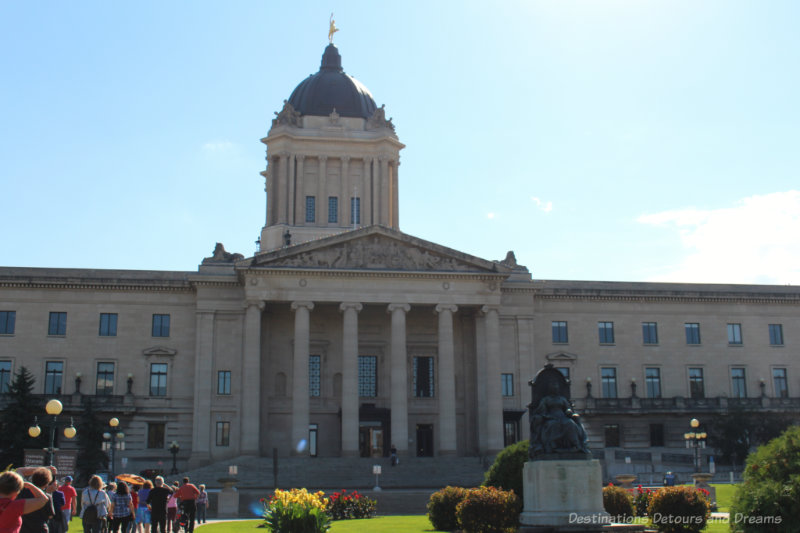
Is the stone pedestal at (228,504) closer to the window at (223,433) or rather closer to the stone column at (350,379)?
the stone column at (350,379)

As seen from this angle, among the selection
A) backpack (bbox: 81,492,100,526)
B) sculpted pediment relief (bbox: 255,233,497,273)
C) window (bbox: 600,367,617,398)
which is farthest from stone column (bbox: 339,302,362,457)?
backpack (bbox: 81,492,100,526)

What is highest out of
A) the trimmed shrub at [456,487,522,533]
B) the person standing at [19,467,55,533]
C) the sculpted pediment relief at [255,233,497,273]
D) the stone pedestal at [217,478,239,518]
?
the sculpted pediment relief at [255,233,497,273]

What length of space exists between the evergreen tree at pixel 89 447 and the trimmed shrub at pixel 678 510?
3873cm

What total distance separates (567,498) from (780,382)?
175 feet

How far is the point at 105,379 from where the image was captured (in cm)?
6047

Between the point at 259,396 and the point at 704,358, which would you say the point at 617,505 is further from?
the point at 704,358

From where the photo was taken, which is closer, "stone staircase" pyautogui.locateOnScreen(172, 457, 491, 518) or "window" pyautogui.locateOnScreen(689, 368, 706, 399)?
"stone staircase" pyautogui.locateOnScreen(172, 457, 491, 518)

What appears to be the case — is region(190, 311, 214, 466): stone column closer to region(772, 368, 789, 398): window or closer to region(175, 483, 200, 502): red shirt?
region(175, 483, 200, 502): red shirt

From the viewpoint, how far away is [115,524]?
74.9 ft

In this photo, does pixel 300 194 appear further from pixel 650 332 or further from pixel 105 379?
pixel 650 332

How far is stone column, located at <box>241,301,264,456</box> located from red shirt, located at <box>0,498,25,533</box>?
151 feet

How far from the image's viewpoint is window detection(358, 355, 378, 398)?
62531 millimetres

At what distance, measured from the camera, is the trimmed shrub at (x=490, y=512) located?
24266 mm

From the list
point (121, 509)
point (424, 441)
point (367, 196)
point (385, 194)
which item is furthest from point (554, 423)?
point (367, 196)
